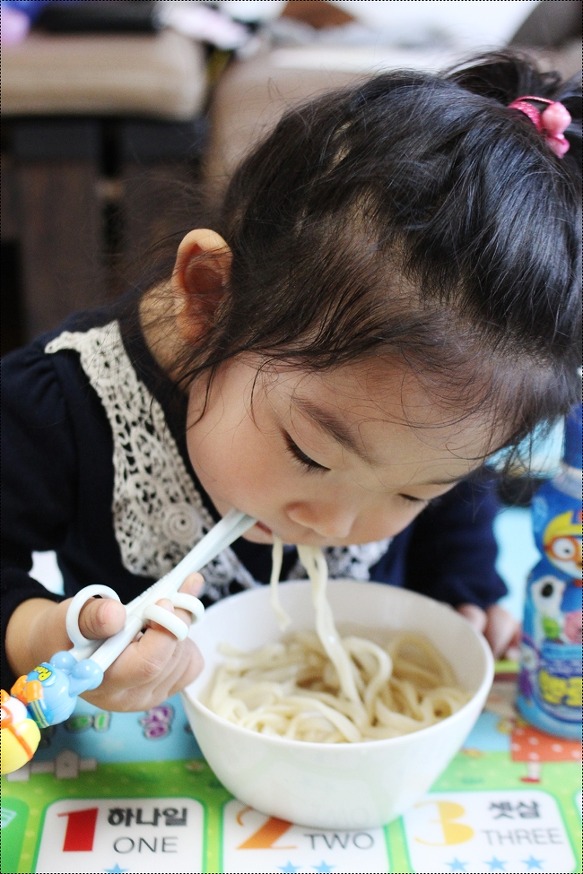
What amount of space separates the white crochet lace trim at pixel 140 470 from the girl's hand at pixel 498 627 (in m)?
0.23

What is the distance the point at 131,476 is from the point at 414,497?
0.27 meters

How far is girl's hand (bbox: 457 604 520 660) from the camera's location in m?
0.87

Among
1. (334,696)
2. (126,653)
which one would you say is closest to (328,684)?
(334,696)

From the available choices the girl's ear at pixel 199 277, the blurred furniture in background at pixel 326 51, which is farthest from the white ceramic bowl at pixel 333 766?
the blurred furniture in background at pixel 326 51

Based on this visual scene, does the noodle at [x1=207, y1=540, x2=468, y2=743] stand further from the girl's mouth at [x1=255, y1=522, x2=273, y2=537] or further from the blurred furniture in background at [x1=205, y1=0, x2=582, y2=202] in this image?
the blurred furniture in background at [x1=205, y1=0, x2=582, y2=202]

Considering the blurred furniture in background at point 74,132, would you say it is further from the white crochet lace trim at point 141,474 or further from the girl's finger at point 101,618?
the girl's finger at point 101,618

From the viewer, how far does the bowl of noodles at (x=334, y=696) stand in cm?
59

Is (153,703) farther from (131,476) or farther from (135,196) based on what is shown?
(135,196)

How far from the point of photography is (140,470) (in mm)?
826

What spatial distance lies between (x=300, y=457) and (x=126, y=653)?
0.17 m

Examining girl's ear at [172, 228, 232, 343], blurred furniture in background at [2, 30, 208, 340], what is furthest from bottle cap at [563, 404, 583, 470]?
blurred furniture in background at [2, 30, 208, 340]

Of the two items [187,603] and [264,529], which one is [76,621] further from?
[264,529]

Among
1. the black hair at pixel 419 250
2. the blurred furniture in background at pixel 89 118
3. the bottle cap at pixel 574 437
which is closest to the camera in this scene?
the black hair at pixel 419 250

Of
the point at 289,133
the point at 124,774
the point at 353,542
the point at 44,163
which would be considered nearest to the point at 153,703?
the point at 124,774
